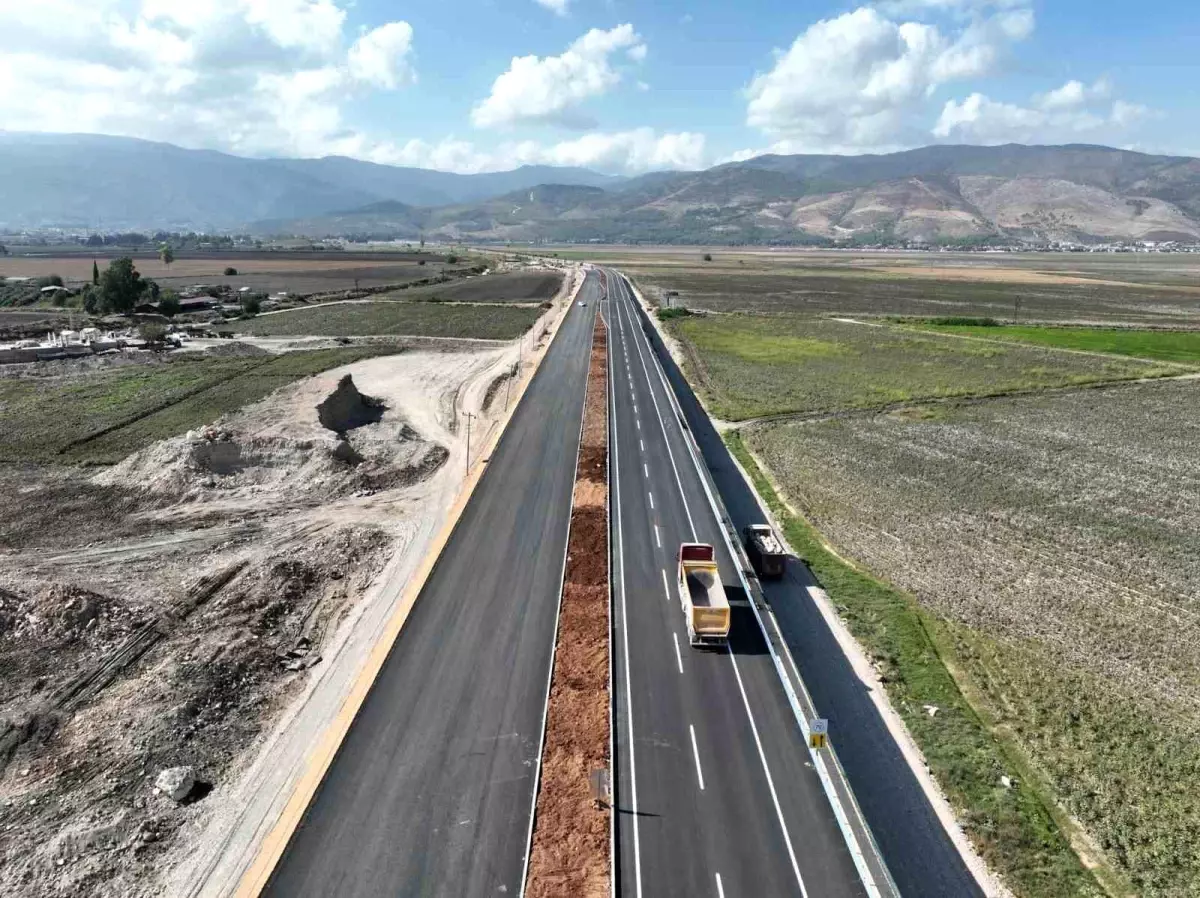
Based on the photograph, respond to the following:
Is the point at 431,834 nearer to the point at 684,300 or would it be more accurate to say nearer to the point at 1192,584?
the point at 1192,584

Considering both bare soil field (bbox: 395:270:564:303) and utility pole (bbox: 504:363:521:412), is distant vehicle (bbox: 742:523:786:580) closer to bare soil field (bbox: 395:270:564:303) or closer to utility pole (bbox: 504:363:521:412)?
utility pole (bbox: 504:363:521:412)

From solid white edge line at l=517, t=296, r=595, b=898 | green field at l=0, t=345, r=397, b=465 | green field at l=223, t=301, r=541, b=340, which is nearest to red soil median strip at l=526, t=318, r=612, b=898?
solid white edge line at l=517, t=296, r=595, b=898

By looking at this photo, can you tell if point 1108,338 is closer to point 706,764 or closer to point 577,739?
point 706,764

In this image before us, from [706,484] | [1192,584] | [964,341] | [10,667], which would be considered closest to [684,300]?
[964,341]

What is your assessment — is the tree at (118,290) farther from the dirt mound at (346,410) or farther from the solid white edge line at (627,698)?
the solid white edge line at (627,698)

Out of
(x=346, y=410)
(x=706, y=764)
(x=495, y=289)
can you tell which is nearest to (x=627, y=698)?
(x=706, y=764)

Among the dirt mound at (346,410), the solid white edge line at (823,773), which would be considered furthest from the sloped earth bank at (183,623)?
the solid white edge line at (823,773)

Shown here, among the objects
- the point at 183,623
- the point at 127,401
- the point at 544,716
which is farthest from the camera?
the point at 127,401
